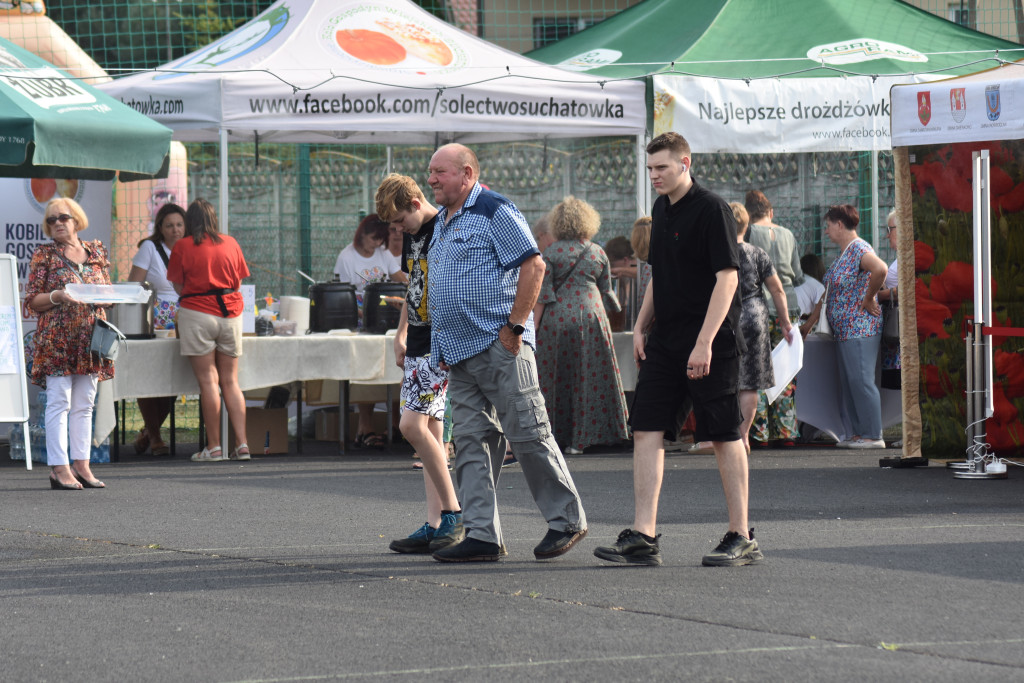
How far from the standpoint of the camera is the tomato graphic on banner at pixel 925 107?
27.9ft

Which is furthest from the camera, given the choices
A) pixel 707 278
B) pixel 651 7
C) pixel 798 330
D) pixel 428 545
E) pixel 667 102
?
pixel 651 7

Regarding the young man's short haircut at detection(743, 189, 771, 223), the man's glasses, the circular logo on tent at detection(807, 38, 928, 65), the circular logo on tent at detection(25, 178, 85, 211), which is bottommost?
the man's glasses

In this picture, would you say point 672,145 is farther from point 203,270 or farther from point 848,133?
point 848,133

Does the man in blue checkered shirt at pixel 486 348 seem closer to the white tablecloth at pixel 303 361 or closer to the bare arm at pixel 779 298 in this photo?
the bare arm at pixel 779 298

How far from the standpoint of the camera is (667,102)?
1070 cm

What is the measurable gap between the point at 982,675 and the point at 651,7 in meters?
10.8

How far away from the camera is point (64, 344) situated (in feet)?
27.7

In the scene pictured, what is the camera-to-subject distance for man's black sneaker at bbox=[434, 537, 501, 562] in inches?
233

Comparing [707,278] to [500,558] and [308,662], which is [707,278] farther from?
[308,662]

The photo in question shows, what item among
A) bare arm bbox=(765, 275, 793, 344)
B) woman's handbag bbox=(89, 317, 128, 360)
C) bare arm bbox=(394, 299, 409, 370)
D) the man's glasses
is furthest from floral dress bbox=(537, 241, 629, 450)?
bare arm bbox=(394, 299, 409, 370)

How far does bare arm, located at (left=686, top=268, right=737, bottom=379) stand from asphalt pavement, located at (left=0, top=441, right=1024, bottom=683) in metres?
0.85

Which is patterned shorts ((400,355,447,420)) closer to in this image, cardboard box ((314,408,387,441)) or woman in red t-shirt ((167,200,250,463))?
woman in red t-shirt ((167,200,250,463))

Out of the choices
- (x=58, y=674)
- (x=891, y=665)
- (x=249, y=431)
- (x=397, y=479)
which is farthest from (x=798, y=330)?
(x=58, y=674)

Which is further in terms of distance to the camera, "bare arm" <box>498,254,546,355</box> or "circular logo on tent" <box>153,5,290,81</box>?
"circular logo on tent" <box>153,5,290,81</box>
